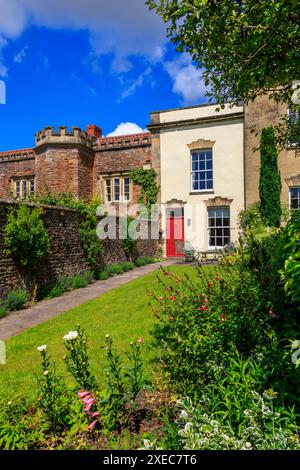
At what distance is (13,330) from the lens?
6133 millimetres

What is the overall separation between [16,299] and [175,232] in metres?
12.1

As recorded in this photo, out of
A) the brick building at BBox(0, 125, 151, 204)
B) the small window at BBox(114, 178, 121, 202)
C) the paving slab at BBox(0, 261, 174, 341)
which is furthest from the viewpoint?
the small window at BBox(114, 178, 121, 202)

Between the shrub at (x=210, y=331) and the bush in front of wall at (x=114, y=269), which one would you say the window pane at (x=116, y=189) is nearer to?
the bush in front of wall at (x=114, y=269)

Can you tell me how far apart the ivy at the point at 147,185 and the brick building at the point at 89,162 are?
0.69m

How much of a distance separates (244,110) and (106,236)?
34.9ft

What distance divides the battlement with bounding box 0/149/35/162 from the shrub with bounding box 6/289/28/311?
17625 millimetres

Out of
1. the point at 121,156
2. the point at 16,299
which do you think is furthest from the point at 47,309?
the point at 121,156

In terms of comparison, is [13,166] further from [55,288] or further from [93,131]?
[55,288]

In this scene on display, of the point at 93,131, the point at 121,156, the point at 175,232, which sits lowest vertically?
the point at 175,232

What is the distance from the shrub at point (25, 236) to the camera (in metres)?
7.95

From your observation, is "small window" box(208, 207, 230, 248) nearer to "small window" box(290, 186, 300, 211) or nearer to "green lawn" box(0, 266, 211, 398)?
"small window" box(290, 186, 300, 211)

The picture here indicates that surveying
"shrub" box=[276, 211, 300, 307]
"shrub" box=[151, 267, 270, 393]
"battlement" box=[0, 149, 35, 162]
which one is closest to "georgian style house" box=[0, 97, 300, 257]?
"battlement" box=[0, 149, 35, 162]

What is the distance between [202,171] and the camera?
1794 centimetres

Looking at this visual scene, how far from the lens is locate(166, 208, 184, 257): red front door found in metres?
18.4
